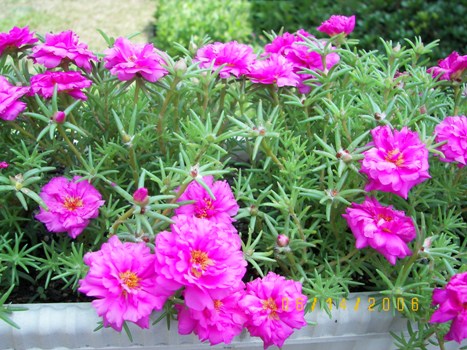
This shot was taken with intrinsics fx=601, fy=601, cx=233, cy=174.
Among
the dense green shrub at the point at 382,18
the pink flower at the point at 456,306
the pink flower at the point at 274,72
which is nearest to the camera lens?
the pink flower at the point at 456,306

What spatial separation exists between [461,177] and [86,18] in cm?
280

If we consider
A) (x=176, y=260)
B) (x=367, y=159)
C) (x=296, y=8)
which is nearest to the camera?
(x=176, y=260)

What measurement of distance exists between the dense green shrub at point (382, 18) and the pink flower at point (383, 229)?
2.13 m

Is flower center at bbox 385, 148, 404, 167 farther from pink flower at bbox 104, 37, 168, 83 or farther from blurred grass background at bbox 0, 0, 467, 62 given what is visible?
blurred grass background at bbox 0, 0, 467, 62

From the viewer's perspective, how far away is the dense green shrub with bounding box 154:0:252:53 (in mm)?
2928

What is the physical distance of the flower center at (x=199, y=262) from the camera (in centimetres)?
76

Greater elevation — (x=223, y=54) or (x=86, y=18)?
(x=223, y=54)

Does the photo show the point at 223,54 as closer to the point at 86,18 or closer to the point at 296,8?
the point at 296,8

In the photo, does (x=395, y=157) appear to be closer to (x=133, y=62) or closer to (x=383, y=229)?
(x=383, y=229)

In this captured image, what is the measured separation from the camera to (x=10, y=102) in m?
0.96

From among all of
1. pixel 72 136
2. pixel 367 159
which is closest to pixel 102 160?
pixel 72 136

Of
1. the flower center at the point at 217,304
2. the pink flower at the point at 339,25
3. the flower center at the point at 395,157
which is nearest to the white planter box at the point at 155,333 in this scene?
the flower center at the point at 217,304

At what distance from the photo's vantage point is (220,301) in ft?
2.81

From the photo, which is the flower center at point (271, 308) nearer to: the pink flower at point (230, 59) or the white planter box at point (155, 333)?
the white planter box at point (155, 333)
